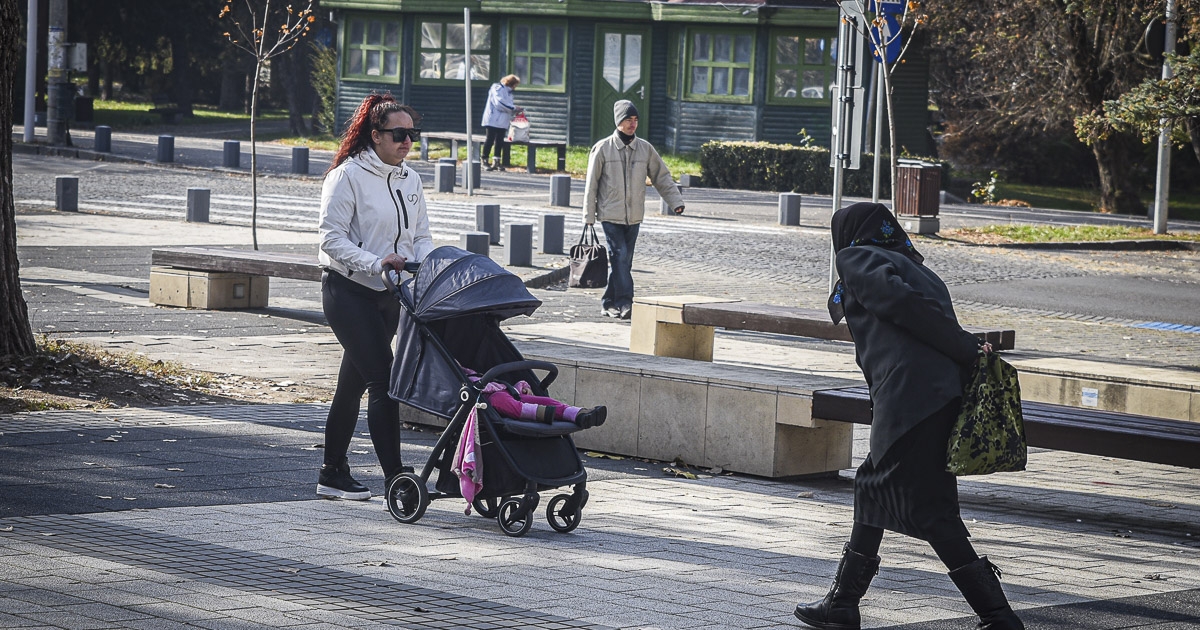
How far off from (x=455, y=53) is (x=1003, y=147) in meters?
13.7

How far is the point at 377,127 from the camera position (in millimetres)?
7070

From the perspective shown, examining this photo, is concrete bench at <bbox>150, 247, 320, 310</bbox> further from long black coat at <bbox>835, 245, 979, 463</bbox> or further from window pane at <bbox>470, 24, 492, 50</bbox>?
window pane at <bbox>470, 24, 492, 50</bbox>

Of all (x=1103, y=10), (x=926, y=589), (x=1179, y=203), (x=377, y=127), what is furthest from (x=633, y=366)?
(x=1179, y=203)

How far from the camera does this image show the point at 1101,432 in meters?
7.26

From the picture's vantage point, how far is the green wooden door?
38938 millimetres

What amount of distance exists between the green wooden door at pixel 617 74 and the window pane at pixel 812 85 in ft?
13.0

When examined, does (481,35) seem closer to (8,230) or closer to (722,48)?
(722,48)

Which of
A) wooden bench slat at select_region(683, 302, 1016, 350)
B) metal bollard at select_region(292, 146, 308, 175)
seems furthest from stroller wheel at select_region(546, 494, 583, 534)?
metal bollard at select_region(292, 146, 308, 175)

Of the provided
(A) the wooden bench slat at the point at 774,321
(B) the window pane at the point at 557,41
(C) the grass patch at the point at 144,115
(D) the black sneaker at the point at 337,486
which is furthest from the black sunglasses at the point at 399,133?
(C) the grass patch at the point at 144,115

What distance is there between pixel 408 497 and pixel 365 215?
4.22 feet

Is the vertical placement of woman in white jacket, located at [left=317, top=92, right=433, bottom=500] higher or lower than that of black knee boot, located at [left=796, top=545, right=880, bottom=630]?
higher

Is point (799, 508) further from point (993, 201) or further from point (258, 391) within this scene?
point (993, 201)

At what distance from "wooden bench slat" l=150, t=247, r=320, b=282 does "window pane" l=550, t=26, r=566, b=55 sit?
25813mm

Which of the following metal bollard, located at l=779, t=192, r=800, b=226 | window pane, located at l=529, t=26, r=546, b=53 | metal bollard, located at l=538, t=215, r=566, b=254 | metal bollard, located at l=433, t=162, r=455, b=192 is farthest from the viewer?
window pane, located at l=529, t=26, r=546, b=53
